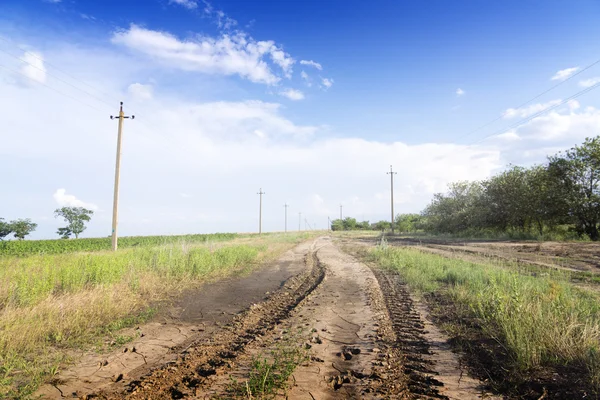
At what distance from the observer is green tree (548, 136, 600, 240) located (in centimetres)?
2140

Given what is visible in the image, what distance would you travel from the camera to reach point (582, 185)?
22.2 metres

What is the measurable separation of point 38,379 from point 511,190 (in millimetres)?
32434

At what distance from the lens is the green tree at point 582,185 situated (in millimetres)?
21402

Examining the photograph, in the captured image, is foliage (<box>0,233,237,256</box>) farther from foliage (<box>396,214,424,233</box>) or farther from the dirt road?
foliage (<box>396,214,424,233</box>)

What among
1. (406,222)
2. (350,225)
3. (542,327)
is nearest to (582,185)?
(542,327)

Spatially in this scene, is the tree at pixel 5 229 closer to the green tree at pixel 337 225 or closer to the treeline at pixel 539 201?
the treeline at pixel 539 201

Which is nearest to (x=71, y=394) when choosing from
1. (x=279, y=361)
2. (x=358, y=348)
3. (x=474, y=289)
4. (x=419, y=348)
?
(x=279, y=361)

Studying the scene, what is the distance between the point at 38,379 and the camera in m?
3.62

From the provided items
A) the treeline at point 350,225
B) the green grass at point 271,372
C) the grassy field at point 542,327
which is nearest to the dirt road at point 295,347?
the green grass at point 271,372

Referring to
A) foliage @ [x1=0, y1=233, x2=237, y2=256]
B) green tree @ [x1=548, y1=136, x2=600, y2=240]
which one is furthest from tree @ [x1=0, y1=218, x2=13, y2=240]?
green tree @ [x1=548, y1=136, x2=600, y2=240]

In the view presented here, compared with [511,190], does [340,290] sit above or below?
below

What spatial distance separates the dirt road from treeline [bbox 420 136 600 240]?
880 inches

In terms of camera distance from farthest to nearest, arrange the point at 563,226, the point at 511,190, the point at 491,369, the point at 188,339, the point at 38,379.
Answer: the point at 511,190, the point at 563,226, the point at 188,339, the point at 491,369, the point at 38,379

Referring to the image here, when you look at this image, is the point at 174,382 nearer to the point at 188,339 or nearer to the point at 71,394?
the point at 71,394
